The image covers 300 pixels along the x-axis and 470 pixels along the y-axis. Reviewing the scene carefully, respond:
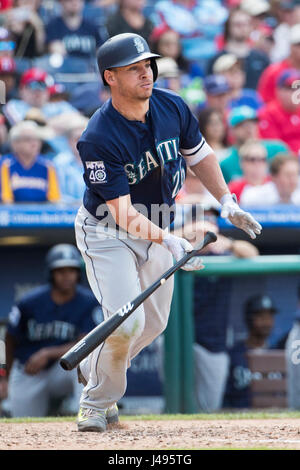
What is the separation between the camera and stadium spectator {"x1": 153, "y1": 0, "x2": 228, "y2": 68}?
997cm

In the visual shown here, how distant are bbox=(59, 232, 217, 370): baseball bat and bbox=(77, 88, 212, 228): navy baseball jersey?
1.24 feet

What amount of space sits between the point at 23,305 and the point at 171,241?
7.98 feet

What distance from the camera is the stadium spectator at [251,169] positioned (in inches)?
273

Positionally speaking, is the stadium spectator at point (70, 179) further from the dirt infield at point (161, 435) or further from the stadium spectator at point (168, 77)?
the dirt infield at point (161, 435)

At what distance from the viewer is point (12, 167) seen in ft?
22.4

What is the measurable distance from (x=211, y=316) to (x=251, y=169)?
1.41m

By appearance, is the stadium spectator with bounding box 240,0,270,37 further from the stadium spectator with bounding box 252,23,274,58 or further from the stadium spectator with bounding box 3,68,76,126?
the stadium spectator with bounding box 3,68,76,126

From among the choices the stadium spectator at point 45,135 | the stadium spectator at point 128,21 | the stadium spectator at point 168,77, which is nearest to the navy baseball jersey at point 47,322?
the stadium spectator at point 45,135

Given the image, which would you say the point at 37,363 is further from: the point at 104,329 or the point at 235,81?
the point at 235,81

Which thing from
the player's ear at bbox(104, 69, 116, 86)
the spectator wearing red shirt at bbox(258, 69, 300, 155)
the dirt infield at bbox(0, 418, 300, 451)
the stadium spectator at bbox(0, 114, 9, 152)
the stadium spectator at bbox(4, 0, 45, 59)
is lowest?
the dirt infield at bbox(0, 418, 300, 451)

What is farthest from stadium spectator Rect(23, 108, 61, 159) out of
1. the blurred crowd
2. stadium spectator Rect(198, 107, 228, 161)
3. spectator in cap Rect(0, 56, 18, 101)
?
stadium spectator Rect(198, 107, 228, 161)

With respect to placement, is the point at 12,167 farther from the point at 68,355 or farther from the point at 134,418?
the point at 68,355

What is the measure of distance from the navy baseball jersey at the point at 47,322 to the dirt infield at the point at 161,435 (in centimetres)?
135

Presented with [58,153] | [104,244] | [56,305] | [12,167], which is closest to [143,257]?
[104,244]
